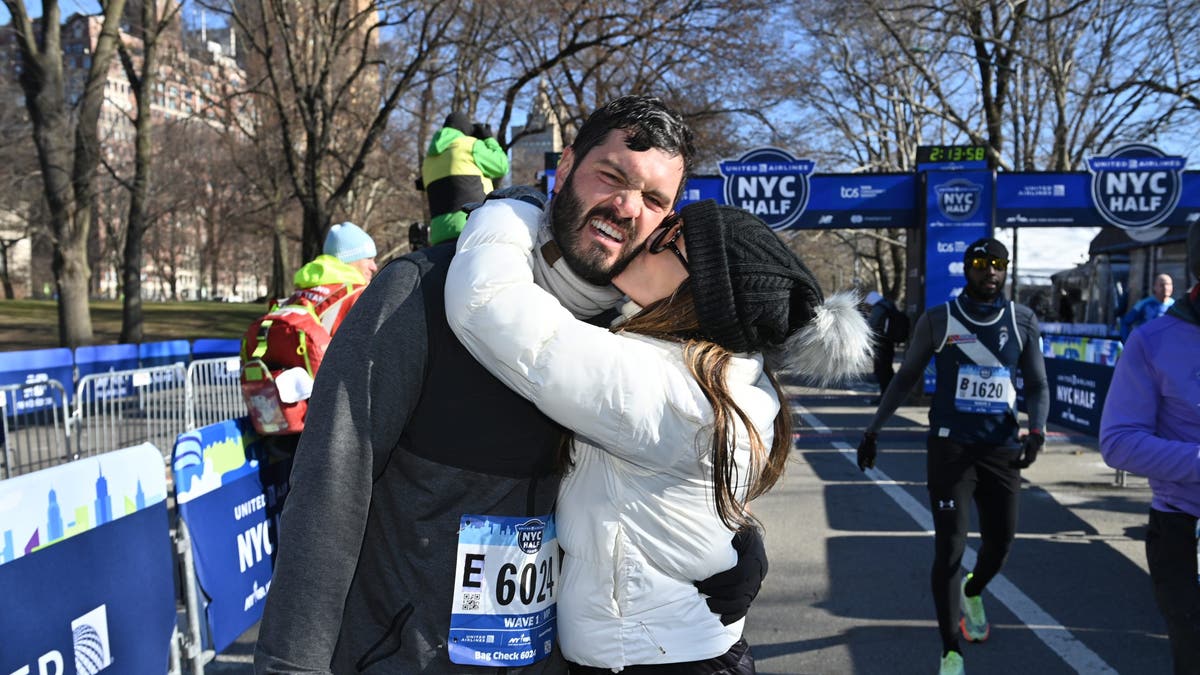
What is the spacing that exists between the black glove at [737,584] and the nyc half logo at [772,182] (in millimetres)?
13561

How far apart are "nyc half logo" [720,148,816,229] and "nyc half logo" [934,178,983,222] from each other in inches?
83.8

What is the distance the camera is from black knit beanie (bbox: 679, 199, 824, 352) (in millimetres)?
1759

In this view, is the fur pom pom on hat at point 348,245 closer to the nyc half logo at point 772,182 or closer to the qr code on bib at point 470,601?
the qr code on bib at point 470,601

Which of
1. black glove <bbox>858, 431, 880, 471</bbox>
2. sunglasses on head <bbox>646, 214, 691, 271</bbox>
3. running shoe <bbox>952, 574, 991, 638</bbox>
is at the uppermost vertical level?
sunglasses on head <bbox>646, 214, 691, 271</bbox>

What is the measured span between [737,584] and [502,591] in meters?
0.49

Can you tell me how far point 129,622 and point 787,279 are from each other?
9.37 ft

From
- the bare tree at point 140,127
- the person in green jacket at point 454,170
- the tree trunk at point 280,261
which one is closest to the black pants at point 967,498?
the person in green jacket at point 454,170

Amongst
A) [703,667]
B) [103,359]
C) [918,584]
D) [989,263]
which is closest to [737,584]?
[703,667]

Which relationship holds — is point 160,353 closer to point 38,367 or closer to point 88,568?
point 38,367

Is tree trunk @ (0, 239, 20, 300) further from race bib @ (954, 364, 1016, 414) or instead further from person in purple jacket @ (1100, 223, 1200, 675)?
person in purple jacket @ (1100, 223, 1200, 675)

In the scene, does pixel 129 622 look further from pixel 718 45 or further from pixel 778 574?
pixel 718 45

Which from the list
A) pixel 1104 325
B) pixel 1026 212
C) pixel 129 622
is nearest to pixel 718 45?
pixel 1026 212

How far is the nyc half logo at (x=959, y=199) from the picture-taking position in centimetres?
1503

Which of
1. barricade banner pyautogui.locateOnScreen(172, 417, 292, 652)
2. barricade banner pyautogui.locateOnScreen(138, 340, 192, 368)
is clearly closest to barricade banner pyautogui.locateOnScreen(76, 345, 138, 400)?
barricade banner pyautogui.locateOnScreen(138, 340, 192, 368)
